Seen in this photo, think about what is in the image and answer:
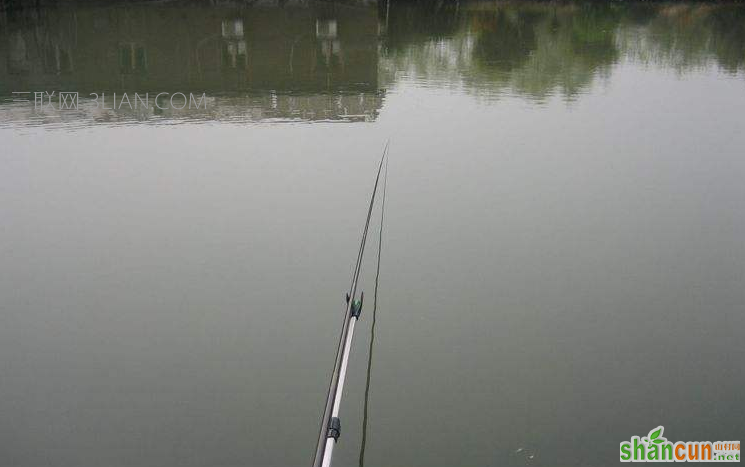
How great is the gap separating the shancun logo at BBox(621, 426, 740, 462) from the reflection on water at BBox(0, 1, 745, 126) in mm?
3628

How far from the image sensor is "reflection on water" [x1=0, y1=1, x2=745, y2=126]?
254 inches

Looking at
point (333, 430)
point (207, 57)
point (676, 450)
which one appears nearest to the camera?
point (333, 430)

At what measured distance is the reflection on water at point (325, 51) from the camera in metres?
6.46

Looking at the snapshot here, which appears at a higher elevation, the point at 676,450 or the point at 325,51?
the point at 325,51

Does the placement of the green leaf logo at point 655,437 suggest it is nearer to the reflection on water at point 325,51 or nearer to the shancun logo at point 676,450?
the shancun logo at point 676,450

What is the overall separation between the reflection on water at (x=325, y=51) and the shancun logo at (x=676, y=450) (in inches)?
143

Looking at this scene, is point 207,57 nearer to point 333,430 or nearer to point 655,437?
point 655,437

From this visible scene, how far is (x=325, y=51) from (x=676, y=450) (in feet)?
29.7

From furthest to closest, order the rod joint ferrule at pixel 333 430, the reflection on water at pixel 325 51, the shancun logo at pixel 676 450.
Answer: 1. the reflection on water at pixel 325 51
2. the shancun logo at pixel 676 450
3. the rod joint ferrule at pixel 333 430

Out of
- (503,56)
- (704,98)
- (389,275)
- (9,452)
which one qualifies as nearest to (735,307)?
(389,275)

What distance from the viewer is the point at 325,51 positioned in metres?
10.7

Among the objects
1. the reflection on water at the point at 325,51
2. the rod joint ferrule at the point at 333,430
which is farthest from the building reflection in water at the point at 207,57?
the rod joint ferrule at the point at 333,430

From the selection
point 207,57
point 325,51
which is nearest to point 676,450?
point 207,57

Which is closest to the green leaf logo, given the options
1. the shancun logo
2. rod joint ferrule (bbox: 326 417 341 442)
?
the shancun logo
